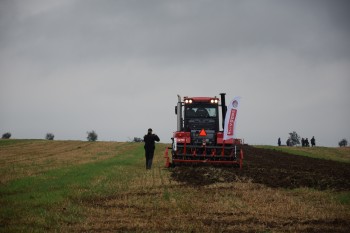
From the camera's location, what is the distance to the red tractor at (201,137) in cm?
2059

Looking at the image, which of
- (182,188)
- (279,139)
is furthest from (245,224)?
(279,139)

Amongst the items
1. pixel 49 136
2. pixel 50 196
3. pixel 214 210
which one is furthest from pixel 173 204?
pixel 49 136

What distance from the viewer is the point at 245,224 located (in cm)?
786

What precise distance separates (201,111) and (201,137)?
1.54m

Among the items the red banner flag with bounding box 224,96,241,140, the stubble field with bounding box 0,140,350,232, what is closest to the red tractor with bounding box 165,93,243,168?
the red banner flag with bounding box 224,96,241,140

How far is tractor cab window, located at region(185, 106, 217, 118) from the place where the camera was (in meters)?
22.1

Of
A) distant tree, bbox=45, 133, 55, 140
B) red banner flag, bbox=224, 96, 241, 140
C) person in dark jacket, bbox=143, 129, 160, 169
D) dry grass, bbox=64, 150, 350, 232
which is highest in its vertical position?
distant tree, bbox=45, 133, 55, 140

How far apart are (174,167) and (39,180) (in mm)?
7272

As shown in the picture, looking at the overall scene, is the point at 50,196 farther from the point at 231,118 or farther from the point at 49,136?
the point at 49,136

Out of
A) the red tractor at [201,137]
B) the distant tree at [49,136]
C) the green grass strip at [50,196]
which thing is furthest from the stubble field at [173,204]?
the distant tree at [49,136]

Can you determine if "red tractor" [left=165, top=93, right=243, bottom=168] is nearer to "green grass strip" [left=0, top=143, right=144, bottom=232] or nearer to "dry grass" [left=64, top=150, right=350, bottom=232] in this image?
"green grass strip" [left=0, top=143, right=144, bottom=232]

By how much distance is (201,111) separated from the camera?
22.2m

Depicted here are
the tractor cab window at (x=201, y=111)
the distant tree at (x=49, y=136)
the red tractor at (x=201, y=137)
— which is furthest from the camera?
the distant tree at (x=49, y=136)

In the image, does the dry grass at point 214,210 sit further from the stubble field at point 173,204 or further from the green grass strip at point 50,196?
the green grass strip at point 50,196
